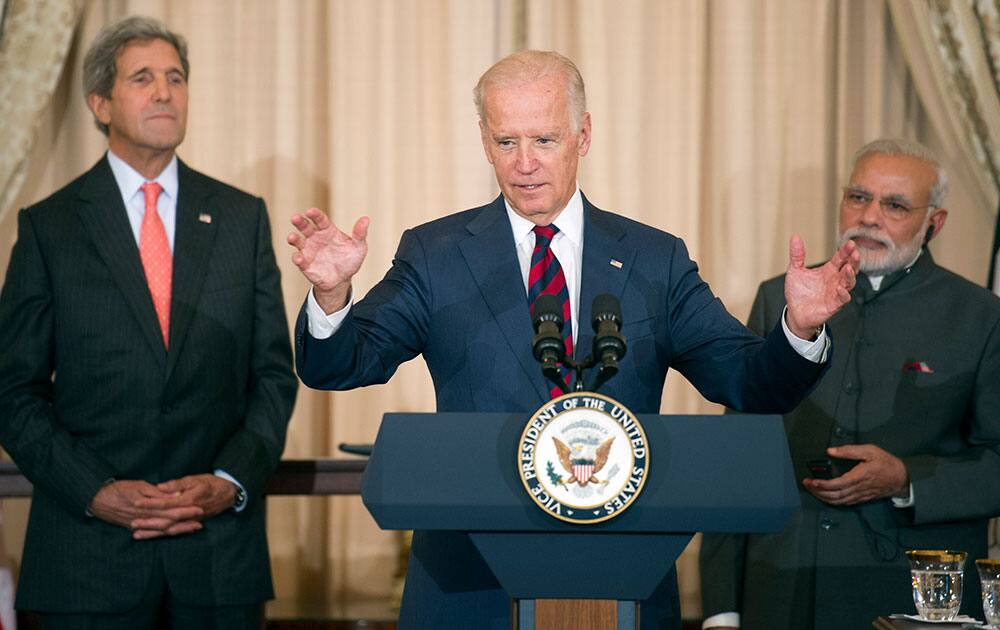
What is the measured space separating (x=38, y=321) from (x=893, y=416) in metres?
2.23

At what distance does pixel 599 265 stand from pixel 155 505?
1.42 m

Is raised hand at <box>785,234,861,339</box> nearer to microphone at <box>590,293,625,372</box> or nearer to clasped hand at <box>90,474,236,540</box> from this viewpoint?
microphone at <box>590,293,625,372</box>

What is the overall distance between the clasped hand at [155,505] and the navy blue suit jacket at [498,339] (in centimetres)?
106

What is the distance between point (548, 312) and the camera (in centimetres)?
190

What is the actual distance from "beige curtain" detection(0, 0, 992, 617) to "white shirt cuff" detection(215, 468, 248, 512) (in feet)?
4.66

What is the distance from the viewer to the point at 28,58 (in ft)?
14.9

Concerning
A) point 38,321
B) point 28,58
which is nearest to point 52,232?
point 38,321

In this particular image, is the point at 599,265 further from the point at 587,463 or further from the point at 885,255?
the point at 885,255

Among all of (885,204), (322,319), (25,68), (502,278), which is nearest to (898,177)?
(885,204)

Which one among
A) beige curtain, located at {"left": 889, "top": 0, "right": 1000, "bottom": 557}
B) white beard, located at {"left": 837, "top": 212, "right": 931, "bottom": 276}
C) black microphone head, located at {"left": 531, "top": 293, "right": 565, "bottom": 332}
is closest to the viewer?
black microphone head, located at {"left": 531, "top": 293, "right": 565, "bottom": 332}

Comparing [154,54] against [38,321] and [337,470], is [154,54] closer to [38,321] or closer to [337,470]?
[38,321]

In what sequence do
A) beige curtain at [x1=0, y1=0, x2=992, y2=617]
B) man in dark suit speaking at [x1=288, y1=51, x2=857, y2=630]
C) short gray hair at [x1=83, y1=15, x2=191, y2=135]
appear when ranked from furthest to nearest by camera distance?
beige curtain at [x1=0, y1=0, x2=992, y2=617] → short gray hair at [x1=83, y1=15, x2=191, y2=135] → man in dark suit speaking at [x1=288, y1=51, x2=857, y2=630]

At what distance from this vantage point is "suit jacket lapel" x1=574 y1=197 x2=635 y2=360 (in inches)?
88.4

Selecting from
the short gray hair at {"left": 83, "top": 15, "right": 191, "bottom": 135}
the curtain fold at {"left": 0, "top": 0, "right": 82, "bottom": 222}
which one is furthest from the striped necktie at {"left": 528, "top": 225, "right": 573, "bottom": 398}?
the curtain fold at {"left": 0, "top": 0, "right": 82, "bottom": 222}
